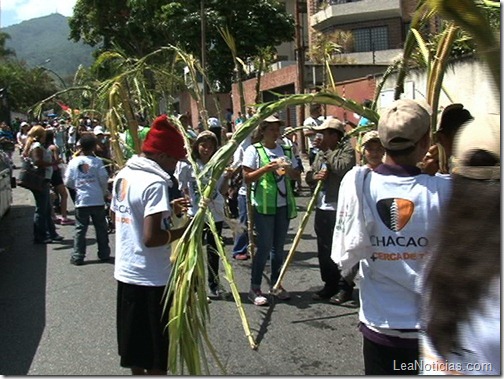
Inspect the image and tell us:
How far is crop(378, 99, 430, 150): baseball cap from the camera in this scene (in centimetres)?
265

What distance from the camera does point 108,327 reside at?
554cm

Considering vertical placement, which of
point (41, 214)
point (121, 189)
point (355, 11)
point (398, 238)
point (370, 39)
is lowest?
point (41, 214)

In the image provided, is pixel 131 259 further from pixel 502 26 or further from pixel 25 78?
pixel 25 78

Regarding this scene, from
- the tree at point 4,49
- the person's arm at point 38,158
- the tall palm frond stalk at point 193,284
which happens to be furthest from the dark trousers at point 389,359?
the tree at point 4,49

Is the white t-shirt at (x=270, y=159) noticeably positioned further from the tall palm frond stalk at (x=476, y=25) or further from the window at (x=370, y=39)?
the window at (x=370, y=39)

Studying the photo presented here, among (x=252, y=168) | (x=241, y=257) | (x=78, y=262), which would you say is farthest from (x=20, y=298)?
(x=252, y=168)

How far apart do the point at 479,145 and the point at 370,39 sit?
107ft

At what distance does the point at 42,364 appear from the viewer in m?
4.76

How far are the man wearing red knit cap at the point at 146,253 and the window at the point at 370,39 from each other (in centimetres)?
3014

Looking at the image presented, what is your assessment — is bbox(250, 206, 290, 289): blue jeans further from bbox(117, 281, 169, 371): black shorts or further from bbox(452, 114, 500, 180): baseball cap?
bbox(452, 114, 500, 180): baseball cap

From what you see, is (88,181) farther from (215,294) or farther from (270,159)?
(270,159)

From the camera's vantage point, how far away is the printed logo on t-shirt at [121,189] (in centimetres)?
369

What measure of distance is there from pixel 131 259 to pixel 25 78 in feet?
236

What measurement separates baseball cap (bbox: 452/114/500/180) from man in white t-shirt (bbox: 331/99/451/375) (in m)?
1.09
